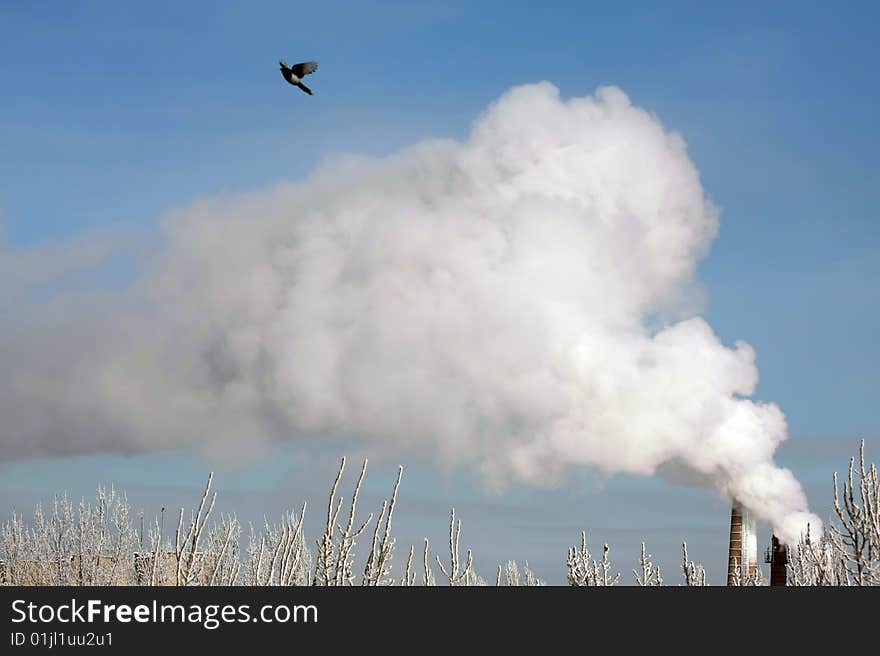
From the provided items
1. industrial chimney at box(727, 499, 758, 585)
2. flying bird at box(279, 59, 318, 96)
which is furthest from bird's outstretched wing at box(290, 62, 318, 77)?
industrial chimney at box(727, 499, 758, 585)

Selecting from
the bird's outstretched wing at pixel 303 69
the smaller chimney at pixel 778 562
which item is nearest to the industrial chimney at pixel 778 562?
the smaller chimney at pixel 778 562

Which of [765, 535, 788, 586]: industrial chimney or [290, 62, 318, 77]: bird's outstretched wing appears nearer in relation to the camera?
[290, 62, 318, 77]: bird's outstretched wing

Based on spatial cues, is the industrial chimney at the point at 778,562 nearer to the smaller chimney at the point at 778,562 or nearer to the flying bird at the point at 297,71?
the smaller chimney at the point at 778,562

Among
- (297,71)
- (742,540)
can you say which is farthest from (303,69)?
(742,540)

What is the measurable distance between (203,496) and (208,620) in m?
6.07

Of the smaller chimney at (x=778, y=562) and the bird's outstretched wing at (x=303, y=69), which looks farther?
the smaller chimney at (x=778, y=562)

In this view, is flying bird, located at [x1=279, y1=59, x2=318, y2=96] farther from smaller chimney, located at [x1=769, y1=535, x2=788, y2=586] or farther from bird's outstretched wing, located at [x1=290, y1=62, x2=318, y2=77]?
smaller chimney, located at [x1=769, y1=535, x2=788, y2=586]

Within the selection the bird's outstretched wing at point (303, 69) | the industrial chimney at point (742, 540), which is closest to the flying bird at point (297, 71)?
the bird's outstretched wing at point (303, 69)

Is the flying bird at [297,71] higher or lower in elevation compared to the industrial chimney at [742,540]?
higher

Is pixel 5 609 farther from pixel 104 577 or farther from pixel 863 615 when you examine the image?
pixel 104 577

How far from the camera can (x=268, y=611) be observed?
1667 centimetres

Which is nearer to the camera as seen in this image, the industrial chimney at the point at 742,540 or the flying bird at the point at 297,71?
the flying bird at the point at 297,71

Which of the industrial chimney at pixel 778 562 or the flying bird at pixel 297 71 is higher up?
the flying bird at pixel 297 71

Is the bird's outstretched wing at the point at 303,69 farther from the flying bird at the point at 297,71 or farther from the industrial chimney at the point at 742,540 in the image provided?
the industrial chimney at the point at 742,540
